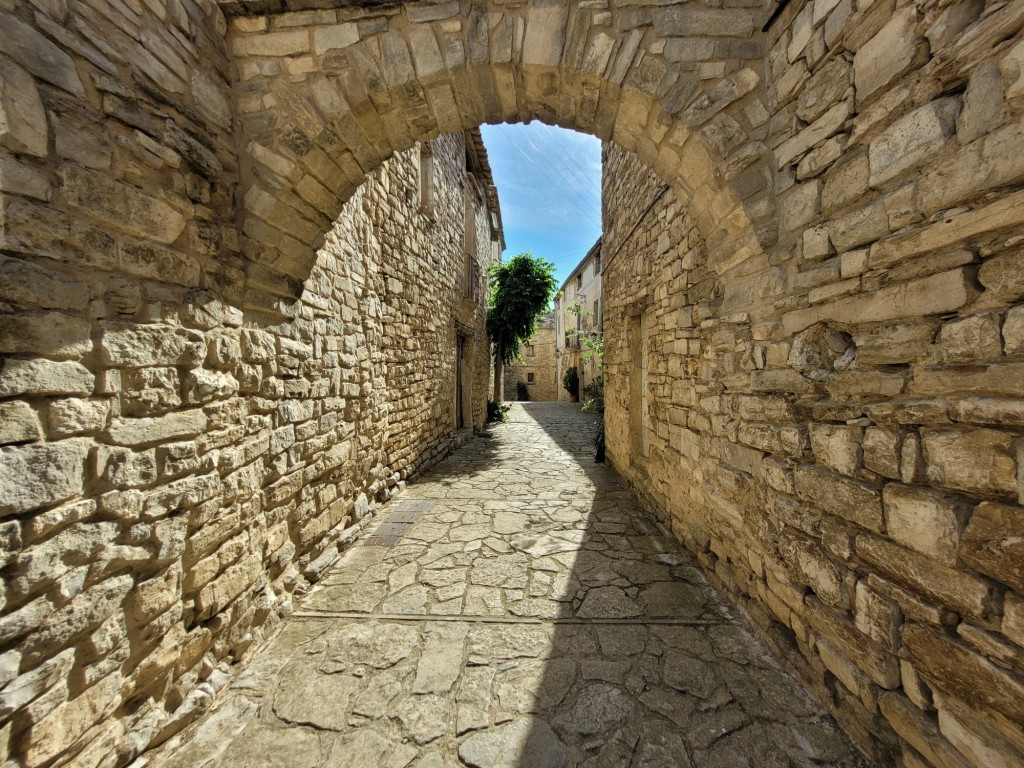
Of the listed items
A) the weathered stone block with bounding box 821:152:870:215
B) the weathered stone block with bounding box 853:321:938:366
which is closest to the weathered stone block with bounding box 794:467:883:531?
the weathered stone block with bounding box 853:321:938:366

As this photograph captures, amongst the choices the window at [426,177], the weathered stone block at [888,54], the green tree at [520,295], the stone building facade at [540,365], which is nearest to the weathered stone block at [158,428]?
the weathered stone block at [888,54]

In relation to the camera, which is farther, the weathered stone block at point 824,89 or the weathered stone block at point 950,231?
the weathered stone block at point 824,89

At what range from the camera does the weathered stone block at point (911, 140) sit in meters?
1.19

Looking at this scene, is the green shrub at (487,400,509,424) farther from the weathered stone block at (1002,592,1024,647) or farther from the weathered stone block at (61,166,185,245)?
the weathered stone block at (1002,592,1024,647)

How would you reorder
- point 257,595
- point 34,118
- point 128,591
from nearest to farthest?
point 34,118, point 128,591, point 257,595

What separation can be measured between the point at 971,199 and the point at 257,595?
140 inches

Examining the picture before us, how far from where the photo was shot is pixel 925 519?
1245 mm

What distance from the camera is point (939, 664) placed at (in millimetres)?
1220

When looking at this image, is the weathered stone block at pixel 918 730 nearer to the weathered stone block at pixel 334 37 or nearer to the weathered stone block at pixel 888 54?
the weathered stone block at pixel 888 54

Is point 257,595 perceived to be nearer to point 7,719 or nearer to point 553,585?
point 7,719

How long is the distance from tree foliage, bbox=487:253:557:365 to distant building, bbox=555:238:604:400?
2581 mm

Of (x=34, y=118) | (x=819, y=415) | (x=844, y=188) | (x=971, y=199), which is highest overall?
(x=34, y=118)

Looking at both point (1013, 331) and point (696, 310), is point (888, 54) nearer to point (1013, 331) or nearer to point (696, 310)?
point (1013, 331)

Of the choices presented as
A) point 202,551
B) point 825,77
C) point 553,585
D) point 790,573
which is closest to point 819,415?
point 790,573
